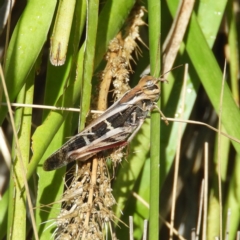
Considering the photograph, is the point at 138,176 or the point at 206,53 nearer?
the point at 206,53

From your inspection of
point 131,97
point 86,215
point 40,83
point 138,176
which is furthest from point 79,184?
point 40,83

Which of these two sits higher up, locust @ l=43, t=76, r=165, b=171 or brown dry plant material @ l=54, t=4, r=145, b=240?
locust @ l=43, t=76, r=165, b=171

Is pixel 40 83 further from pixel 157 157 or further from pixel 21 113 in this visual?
pixel 157 157

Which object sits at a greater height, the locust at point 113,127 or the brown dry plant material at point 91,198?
the locust at point 113,127

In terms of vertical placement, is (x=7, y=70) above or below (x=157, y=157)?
above

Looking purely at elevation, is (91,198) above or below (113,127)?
below

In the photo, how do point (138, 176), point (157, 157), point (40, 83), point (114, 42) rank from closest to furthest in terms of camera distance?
point (157, 157)
point (114, 42)
point (138, 176)
point (40, 83)

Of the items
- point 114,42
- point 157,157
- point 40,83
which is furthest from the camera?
point 40,83

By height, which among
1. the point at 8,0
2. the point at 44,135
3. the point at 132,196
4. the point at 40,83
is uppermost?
the point at 8,0
